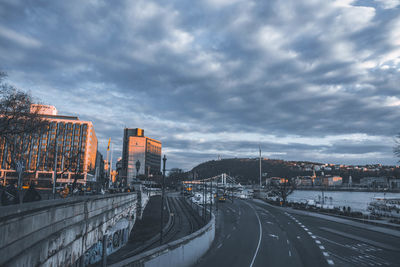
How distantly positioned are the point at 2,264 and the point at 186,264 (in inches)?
522

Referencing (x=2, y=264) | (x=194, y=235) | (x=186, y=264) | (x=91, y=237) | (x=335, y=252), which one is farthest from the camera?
(x=335, y=252)

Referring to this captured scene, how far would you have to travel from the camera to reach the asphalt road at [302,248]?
21.5 m

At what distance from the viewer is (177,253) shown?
17.0 metres

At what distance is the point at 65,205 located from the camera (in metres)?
12.2

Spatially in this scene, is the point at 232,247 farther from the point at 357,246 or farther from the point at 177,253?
the point at 357,246

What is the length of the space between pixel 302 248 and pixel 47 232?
22966mm

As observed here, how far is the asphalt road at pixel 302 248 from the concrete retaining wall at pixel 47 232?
949 centimetres

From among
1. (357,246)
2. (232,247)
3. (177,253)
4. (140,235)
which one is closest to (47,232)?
(177,253)

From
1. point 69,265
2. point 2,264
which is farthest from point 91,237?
point 2,264

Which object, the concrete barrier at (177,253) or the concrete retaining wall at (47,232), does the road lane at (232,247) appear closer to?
the concrete barrier at (177,253)

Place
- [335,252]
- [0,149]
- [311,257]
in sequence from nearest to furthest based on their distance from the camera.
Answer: [311,257]
[335,252]
[0,149]

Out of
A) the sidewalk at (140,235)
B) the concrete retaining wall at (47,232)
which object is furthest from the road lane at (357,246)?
the sidewalk at (140,235)

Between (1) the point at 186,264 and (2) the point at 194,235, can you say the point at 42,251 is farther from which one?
(2) the point at 194,235

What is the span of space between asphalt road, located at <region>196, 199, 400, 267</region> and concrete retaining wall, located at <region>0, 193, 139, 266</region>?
9.49 meters
